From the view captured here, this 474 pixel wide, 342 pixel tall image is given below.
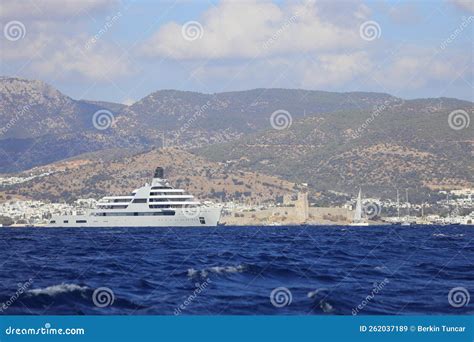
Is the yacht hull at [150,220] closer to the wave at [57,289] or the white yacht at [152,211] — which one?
the white yacht at [152,211]

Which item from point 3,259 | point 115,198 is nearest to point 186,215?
point 115,198

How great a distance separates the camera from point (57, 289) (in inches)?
1168

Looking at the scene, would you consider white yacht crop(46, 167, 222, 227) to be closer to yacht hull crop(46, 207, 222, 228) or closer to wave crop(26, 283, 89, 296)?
yacht hull crop(46, 207, 222, 228)

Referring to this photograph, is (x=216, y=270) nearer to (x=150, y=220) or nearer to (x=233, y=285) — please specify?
(x=233, y=285)

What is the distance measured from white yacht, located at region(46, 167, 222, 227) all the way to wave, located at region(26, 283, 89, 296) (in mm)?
102658

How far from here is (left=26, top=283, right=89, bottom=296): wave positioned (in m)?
29.0

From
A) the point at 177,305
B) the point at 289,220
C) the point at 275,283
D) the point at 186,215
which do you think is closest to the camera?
the point at 177,305

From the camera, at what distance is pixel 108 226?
448 feet

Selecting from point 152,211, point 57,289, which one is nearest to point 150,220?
point 152,211

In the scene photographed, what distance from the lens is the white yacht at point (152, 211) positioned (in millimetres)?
134000

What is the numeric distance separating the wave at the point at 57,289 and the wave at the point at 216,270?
5666mm

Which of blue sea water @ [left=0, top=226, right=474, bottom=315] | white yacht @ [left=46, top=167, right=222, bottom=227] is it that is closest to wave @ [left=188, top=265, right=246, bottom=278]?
blue sea water @ [left=0, top=226, right=474, bottom=315]

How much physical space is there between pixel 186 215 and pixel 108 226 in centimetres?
1155
